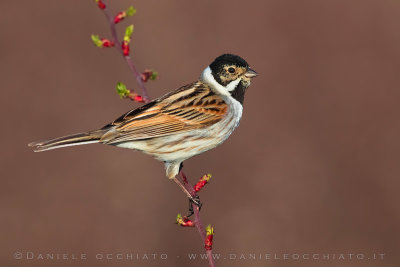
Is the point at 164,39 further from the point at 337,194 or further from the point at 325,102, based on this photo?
the point at 337,194

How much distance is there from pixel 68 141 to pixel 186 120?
4.37 feet

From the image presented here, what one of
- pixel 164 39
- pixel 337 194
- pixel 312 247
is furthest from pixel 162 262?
pixel 164 39

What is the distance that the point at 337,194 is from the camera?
1239 centimetres

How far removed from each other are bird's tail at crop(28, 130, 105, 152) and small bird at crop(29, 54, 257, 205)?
0.25ft

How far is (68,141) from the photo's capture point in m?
5.69

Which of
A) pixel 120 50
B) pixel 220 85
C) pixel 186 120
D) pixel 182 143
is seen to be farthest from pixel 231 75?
pixel 120 50

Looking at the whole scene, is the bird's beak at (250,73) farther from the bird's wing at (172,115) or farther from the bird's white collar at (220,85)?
the bird's wing at (172,115)

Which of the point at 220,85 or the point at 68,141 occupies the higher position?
the point at 220,85

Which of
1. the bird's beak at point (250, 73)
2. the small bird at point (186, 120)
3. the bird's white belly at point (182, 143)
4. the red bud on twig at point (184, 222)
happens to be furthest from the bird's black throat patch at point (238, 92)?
the red bud on twig at point (184, 222)

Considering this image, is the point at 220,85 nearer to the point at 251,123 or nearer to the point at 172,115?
the point at 172,115

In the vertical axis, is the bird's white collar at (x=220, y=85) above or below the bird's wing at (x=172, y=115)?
above

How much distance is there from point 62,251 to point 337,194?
220 inches

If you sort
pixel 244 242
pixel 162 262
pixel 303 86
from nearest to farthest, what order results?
1. pixel 162 262
2. pixel 244 242
3. pixel 303 86

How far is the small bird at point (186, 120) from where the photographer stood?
624cm
